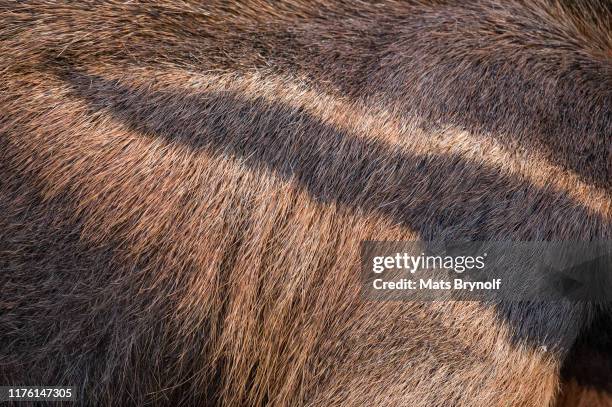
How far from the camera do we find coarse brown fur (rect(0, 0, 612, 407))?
3.82 feet

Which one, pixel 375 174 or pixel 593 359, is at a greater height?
pixel 375 174

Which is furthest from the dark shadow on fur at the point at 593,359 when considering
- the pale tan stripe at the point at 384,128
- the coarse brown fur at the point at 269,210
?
the pale tan stripe at the point at 384,128

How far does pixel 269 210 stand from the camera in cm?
119

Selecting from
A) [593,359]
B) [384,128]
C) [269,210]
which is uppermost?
[384,128]

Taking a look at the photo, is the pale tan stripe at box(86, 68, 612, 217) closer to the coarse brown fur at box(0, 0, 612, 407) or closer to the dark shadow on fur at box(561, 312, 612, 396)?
the coarse brown fur at box(0, 0, 612, 407)

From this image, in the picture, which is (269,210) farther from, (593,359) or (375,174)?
(593,359)

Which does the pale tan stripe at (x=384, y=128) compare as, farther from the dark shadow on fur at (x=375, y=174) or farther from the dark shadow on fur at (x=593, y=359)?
the dark shadow on fur at (x=593, y=359)

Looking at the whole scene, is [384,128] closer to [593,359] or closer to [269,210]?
[269,210]

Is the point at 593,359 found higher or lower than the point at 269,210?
lower

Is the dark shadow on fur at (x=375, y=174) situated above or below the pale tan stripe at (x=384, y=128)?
below

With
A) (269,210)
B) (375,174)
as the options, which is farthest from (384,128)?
(269,210)

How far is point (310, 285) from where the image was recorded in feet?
3.93

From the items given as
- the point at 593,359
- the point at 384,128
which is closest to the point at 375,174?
the point at 384,128

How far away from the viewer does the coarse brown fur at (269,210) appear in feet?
3.82
